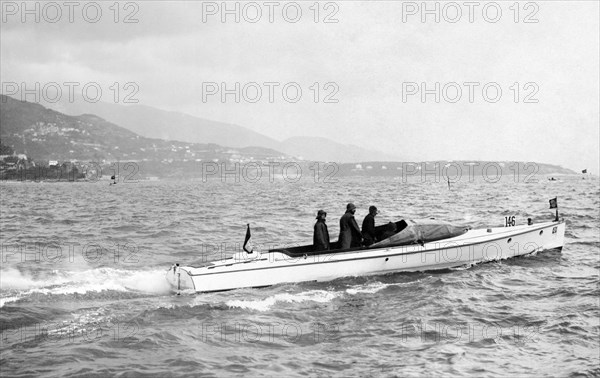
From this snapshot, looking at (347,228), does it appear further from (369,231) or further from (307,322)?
(307,322)

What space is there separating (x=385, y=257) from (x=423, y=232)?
209cm

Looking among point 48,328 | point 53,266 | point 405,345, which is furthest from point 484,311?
point 53,266

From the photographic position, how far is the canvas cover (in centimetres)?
1842

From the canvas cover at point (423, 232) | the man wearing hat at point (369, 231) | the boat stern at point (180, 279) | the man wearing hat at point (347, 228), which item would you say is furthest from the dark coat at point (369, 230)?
A: the boat stern at point (180, 279)

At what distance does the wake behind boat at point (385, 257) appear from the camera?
51.8 ft

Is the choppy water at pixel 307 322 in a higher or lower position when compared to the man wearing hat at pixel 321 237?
lower

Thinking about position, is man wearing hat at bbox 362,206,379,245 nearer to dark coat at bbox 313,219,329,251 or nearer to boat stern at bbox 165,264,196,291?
dark coat at bbox 313,219,329,251

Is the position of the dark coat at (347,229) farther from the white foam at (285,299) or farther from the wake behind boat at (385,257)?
the white foam at (285,299)

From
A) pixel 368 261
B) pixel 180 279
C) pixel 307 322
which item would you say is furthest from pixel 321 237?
pixel 307 322

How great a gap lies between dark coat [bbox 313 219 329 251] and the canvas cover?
1406mm

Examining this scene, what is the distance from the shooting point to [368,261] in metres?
17.5

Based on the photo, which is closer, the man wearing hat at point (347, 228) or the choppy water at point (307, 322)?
the choppy water at point (307, 322)

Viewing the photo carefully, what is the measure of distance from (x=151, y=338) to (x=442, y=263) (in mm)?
10420

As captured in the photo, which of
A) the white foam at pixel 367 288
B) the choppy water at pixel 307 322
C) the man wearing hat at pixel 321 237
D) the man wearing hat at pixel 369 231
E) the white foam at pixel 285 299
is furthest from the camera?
the man wearing hat at pixel 369 231
